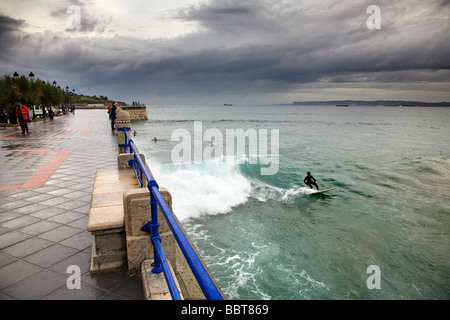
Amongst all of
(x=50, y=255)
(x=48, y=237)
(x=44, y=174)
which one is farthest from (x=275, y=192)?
(x=50, y=255)

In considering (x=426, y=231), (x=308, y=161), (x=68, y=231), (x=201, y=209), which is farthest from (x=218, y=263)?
(x=308, y=161)

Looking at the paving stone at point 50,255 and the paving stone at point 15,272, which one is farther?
the paving stone at point 50,255

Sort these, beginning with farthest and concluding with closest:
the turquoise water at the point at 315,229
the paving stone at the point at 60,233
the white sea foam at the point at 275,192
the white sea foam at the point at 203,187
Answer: the white sea foam at the point at 275,192 < the white sea foam at the point at 203,187 < the turquoise water at the point at 315,229 < the paving stone at the point at 60,233

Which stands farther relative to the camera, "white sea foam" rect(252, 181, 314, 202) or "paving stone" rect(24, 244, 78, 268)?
"white sea foam" rect(252, 181, 314, 202)

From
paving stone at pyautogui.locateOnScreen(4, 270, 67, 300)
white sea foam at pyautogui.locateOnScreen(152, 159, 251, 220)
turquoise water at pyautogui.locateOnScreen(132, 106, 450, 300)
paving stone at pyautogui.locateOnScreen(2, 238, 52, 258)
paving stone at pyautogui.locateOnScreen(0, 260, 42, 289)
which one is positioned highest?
paving stone at pyautogui.locateOnScreen(2, 238, 52, 258)

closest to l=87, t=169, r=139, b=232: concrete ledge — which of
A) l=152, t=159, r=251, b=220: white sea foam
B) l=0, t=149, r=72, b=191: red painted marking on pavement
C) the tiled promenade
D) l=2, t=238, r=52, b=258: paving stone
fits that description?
the tiled promenade

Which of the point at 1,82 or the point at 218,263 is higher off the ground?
the point at 1,82

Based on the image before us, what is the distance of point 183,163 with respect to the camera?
2320 cm

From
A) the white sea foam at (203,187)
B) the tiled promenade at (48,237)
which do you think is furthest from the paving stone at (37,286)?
the white sea foam at (203,187)

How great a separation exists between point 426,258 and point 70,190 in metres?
12.9

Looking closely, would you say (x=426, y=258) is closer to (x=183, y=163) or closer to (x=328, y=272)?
(x=328, y=272)

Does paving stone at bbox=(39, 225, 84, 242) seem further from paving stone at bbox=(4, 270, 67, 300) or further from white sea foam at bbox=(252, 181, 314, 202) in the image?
white sea foam at bbox=(252, 181, 314, 202)

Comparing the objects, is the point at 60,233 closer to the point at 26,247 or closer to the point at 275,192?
the point at 26,247

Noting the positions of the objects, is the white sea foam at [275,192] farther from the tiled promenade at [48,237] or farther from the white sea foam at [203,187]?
the tiled promenade at [48,237]
